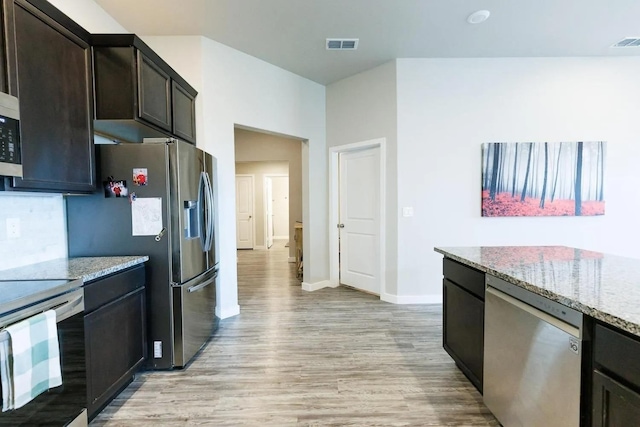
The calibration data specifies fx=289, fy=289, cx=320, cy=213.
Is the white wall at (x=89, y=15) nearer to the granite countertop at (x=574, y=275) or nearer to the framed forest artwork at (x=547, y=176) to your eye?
the granite countertop at (x=574, y=275)

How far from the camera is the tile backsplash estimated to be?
5.77 feet

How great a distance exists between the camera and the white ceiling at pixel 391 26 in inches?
105

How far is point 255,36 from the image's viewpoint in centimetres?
316

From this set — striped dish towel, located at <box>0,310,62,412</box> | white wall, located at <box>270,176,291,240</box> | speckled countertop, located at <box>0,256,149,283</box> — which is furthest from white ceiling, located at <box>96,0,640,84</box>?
white wall, located at <box>270,176,291,240</box>

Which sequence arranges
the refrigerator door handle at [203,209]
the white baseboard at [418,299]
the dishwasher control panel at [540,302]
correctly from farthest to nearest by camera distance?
the white baseboard at [418,299], the refrigerator door handle at [203,209], the dishwasher control panel at [540,302]

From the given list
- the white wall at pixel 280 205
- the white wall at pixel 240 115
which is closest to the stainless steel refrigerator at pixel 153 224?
the white wall at pixel 240 115

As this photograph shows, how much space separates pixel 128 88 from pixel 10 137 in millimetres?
876

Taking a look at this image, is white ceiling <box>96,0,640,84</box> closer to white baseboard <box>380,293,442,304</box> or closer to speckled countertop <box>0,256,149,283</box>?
speckled countertop <box>0,256,149,283</box>

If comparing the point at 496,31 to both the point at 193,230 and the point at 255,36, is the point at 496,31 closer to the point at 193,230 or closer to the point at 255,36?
the point at 255,36

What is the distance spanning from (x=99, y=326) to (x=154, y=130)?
62.0 inches

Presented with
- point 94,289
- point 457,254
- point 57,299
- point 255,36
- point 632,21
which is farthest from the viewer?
point 255,36

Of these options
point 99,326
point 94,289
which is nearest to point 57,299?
point 94,289

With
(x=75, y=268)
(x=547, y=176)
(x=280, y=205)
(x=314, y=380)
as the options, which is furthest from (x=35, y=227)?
(x=280, y=205)

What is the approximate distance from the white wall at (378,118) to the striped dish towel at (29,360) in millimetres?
3325
